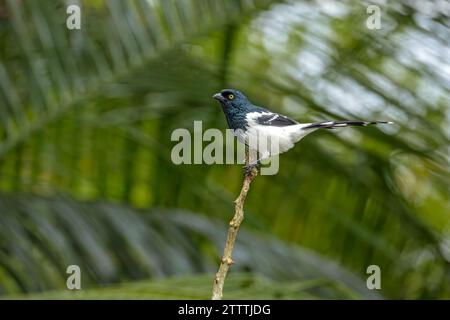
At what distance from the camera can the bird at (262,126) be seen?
1.29 m

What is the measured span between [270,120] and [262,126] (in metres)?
0.06

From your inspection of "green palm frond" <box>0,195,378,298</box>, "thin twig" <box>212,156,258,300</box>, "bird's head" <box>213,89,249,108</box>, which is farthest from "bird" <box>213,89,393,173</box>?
"green palm frond" <box>0,195,378,298</box>

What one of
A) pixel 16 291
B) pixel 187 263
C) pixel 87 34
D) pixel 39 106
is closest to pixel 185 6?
pixel 87 34

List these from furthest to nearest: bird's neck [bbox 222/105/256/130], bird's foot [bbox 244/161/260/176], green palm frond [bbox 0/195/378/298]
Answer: green palm frond [bbox 0/195/378/298] → bird's neck [bbox 222/105/256/130] → bird's foot [bbox 244/161/260/176]

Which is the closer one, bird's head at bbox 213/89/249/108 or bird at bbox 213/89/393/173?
bird at bbox 213/89/393/173

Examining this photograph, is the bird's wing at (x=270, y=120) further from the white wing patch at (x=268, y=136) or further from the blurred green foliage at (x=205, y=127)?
the blurred green foliage at (x=205, y=127)

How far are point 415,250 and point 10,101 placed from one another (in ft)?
4.50

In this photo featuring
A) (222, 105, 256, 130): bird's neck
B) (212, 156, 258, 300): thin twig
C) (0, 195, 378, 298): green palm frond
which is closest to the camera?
(212, 156, 258, 300): thin twig

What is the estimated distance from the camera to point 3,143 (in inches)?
98.7

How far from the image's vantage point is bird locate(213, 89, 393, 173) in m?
1.29

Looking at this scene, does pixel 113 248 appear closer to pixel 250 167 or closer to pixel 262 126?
pixel 262 126

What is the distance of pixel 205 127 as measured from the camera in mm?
2518

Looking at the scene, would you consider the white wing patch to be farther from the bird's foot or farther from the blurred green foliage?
the blurred green foliage

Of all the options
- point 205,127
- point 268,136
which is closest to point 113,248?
point 205,127
